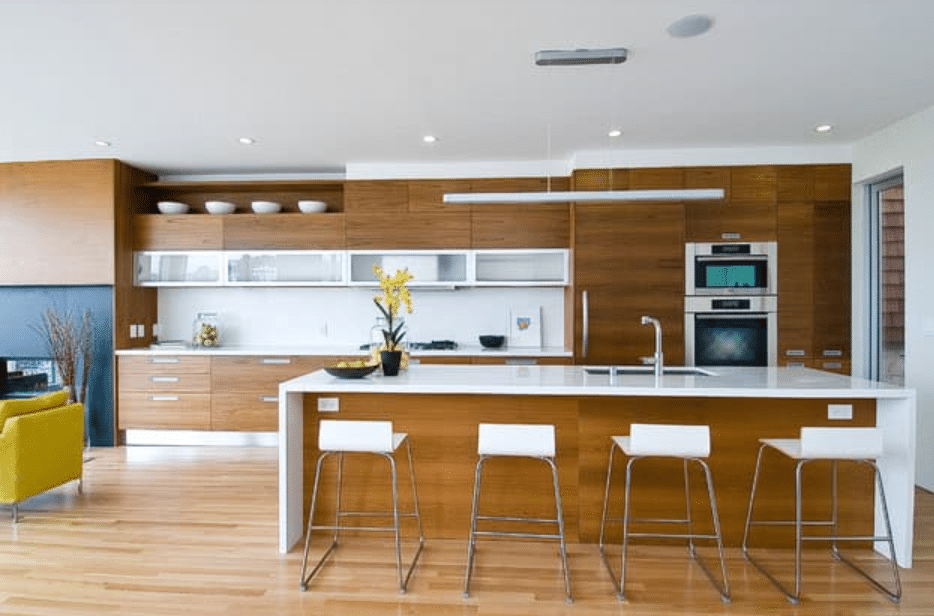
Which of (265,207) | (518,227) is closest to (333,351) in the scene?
(265,207)

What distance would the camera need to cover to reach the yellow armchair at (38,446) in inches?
128

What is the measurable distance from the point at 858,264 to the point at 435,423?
3.86 meters

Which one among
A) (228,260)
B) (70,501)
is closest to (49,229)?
(228,260)

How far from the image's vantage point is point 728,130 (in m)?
4.21

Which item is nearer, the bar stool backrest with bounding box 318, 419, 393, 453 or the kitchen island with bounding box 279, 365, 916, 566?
the bar stool backrest with bounding box 318, 419, 393, 453

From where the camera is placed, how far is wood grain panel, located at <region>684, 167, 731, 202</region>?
4.65m

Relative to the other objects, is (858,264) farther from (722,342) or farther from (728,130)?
(728,130)

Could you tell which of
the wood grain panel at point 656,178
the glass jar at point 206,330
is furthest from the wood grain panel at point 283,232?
the wood grain panel at point 656,178

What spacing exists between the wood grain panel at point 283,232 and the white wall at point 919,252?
15.0 ft

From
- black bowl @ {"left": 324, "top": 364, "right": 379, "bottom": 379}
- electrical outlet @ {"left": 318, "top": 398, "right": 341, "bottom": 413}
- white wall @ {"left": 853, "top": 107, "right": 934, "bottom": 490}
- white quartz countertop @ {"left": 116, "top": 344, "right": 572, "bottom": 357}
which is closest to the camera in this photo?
black bowl @ {"left": 324, "top": 364, "right": 379, "bottom": 379}

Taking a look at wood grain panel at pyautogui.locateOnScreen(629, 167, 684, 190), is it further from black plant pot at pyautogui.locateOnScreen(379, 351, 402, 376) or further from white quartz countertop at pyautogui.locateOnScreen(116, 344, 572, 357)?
black plant pot at pyautogui.locateOnScreen(379, 351, 402, 376)

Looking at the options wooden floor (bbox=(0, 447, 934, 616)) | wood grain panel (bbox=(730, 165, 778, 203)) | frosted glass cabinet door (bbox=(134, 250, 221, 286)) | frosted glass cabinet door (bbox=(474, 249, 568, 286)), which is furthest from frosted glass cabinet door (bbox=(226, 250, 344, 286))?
wood grain panel (bbox=(730, 165, 778, 203))

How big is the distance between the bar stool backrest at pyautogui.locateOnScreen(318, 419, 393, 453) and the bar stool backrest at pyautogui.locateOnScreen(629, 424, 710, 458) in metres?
1.16

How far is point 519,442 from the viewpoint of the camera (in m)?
2.56
